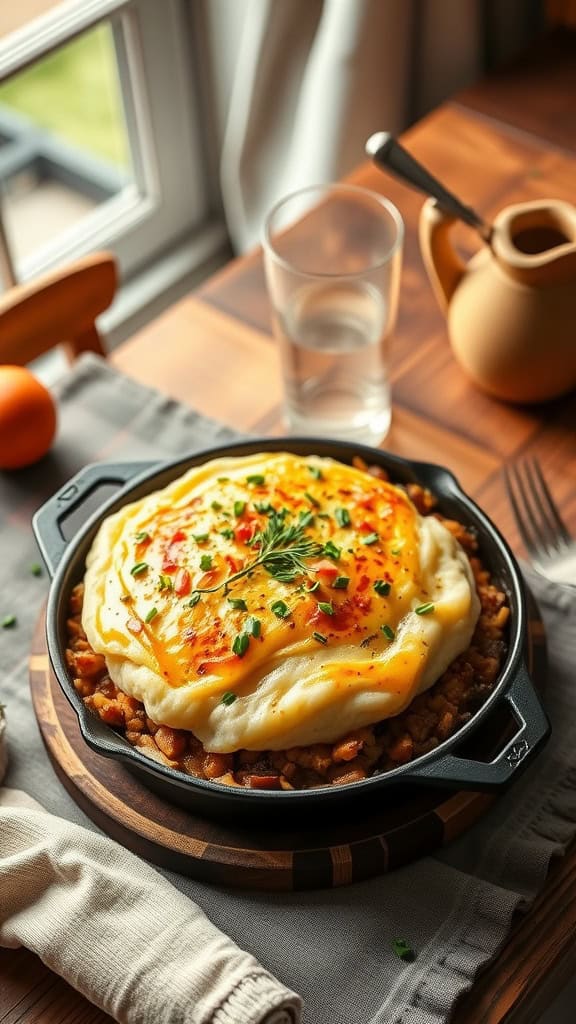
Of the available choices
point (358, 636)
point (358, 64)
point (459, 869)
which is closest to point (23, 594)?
point (358, 636)

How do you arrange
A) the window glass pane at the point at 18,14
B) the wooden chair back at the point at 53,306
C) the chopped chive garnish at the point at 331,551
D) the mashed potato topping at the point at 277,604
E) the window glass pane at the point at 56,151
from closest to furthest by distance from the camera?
the mashed potato topping at the point at 277,604
the chopped chive garnish at the point at 331,551
the wooden chair back at the point at 53,306
the window glass pane at the point at 18,14
the window glass pane at the point at 56,151

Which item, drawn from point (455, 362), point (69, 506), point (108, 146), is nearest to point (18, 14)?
point (108, 146)

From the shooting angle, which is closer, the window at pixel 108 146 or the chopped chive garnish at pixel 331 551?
the chopped chive garnish at pixel 331 551

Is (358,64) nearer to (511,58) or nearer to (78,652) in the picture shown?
(511,58)

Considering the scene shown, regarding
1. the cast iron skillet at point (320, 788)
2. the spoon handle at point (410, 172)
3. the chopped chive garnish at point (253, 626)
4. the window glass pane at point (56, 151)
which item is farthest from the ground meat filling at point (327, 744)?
the window glass pane at point (56, 151)

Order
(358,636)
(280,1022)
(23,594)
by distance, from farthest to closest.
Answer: (23,594), (358,636), (280,1022)

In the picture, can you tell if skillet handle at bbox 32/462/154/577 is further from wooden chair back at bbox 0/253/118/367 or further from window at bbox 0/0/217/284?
window at bbox 0/0/217/284

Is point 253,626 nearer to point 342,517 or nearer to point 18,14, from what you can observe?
point 342,517


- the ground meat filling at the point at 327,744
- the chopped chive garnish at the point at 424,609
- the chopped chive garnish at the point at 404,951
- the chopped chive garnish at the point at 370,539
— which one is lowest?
the chopped chive garnish at the point at 404,951

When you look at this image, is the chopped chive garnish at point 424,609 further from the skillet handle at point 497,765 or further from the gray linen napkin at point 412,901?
the gray linen napkin at point 412,901
